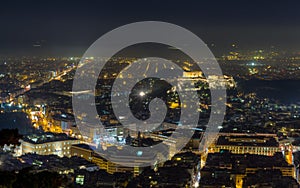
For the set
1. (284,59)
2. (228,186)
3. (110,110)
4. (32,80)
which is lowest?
(228,186)

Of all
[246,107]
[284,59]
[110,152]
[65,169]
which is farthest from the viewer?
[284,59]

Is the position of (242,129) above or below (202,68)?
below

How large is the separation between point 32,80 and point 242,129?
1532 cm

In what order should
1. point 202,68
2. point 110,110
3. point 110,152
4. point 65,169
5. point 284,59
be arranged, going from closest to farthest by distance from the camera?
point 65,169, point 110,152, point 110,110, point 202,68, point 284,59

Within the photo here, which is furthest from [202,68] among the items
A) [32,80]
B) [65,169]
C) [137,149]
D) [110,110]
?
[65,169]

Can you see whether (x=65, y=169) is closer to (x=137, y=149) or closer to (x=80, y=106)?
(x=137, y=149)

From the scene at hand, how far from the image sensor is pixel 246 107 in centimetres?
1748

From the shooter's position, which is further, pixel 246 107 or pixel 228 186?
pixel 246 107

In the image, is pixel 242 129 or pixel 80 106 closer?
pixel 242 129

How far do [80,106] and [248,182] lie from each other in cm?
982

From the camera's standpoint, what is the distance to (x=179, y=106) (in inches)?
667

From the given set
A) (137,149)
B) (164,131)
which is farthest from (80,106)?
(137,149)

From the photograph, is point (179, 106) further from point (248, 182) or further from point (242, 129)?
point (248, 182)

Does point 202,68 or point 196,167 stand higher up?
point 202,68
